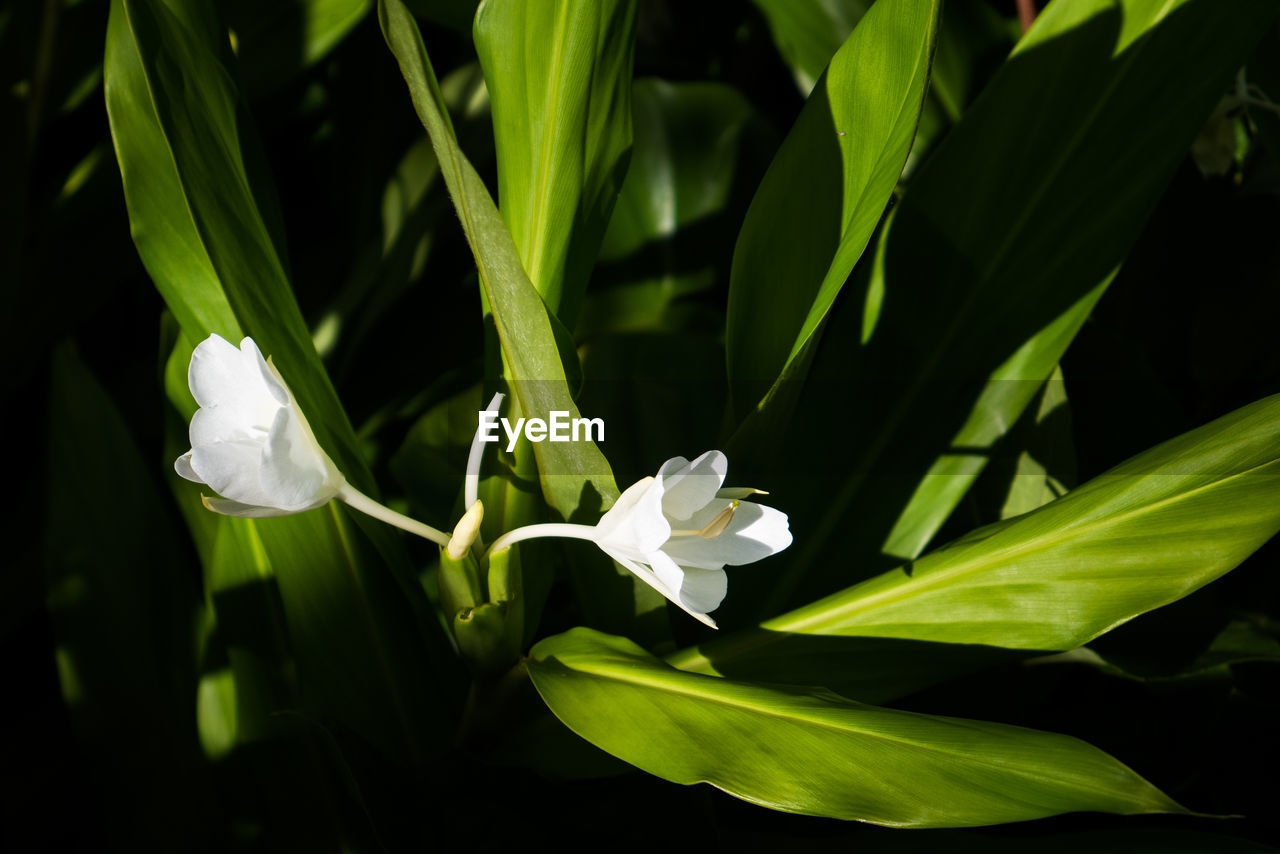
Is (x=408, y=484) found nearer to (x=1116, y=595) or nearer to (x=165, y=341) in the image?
(x=165, y=341)

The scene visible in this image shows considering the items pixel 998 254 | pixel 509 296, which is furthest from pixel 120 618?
pixel 998 254

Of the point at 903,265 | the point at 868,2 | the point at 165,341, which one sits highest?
the point at 868,2

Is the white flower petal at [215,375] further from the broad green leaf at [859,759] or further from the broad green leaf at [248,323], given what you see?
the broad green leaf at [859,759]

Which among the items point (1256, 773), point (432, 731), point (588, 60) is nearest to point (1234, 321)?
point (1256, 773)

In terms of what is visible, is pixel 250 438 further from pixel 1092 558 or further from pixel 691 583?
pixel 1092 558

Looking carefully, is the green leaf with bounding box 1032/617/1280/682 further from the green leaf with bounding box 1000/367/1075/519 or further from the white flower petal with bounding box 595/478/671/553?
the white flower petal with bounding box 595/478/671/553

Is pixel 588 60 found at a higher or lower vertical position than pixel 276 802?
higher
